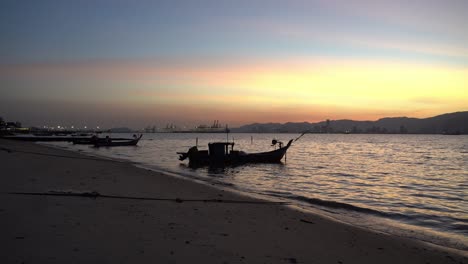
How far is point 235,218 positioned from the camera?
8.16m

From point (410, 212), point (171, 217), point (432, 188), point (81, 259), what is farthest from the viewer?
point (432, 188)

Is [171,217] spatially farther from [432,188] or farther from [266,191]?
[432,188]

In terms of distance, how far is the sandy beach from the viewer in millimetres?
4832

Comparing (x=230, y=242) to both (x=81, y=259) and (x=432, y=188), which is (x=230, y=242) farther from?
(x=432, y=188)

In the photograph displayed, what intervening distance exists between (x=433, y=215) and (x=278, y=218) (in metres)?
7.25

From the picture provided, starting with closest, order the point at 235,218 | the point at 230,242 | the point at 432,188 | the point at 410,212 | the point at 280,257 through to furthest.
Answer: the point at 280,257, the point at 230,242, the point at 235,218, the point at 410,212, the point at 432,188

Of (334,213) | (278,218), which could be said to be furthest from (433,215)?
(278,218)

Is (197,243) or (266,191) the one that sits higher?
(197,243)

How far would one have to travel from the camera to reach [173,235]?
19.5 ft

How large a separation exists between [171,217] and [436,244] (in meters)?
6.50

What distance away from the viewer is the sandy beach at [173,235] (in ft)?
15.9

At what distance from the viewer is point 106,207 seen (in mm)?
7832

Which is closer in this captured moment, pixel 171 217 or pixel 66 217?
pixel 66 217

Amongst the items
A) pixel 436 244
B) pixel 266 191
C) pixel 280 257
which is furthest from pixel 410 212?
pixel 280 257
